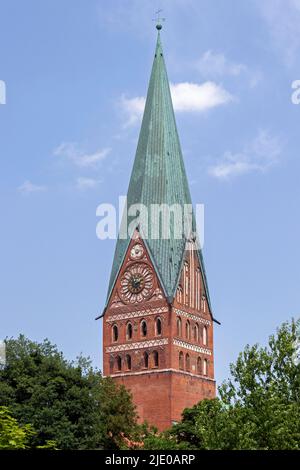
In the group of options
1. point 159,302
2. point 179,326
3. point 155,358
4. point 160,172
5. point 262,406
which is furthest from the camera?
point 160,172

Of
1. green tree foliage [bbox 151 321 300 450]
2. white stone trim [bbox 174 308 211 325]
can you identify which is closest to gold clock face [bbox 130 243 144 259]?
white stone trim [bbox 174 308 211 325]

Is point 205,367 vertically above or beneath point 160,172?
beneath

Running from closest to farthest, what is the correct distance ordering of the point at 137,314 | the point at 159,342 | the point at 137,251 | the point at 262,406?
1. the point at 262,406
2. the point at 159,342
3. the point at 137,314
4. the point at 137,251

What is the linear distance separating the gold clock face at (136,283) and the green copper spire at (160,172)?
3.09 feet

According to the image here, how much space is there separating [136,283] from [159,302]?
276 centimetres

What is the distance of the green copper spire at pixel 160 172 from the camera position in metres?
73.8

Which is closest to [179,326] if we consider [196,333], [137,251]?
[196,333]

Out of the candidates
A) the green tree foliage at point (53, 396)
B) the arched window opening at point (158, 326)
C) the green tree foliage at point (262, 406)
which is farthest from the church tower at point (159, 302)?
the green tree foliage at point (262, 406)

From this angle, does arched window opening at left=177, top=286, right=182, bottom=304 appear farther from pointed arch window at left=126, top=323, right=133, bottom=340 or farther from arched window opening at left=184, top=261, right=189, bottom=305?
pointed arch window at left=126, top=323, right=133, bottom=340

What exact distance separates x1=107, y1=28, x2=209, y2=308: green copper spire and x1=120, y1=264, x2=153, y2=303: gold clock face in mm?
943

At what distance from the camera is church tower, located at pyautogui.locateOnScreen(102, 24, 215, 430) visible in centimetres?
7119

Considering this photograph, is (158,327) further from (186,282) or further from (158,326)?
(186,282)

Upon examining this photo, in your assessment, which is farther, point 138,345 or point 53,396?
point 138,345

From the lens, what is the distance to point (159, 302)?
72.8 m
